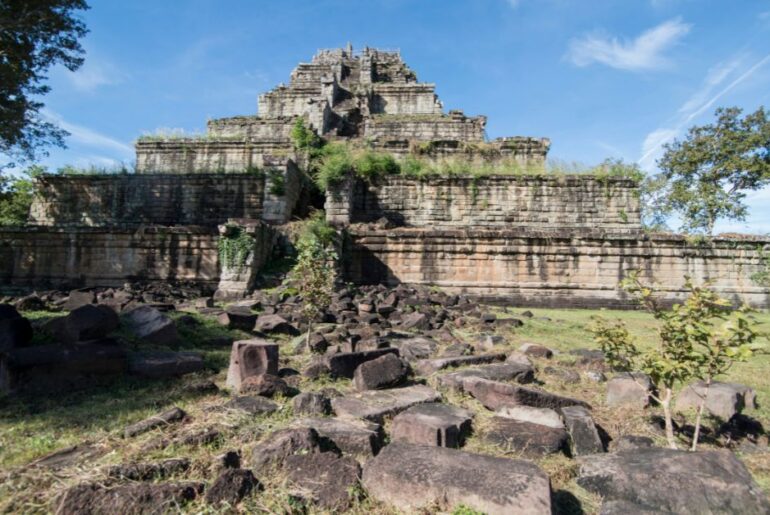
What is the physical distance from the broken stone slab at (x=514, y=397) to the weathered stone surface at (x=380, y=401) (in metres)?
0.40

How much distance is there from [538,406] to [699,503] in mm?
1483

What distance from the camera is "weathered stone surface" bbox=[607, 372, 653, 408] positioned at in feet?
12.5

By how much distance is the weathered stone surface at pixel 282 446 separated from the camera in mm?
2486

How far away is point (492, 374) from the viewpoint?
14.2ft

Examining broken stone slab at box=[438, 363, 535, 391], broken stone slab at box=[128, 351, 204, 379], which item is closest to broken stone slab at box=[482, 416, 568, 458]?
broken stone slab at box=[438, 363, 535, 391]

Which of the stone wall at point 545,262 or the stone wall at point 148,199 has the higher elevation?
the stone wall at point 148,199

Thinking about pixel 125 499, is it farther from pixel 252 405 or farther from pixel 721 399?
pixel 721 399

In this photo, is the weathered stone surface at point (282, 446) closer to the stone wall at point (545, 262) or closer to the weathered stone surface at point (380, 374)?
the weathered stone surface at point (380, 374)

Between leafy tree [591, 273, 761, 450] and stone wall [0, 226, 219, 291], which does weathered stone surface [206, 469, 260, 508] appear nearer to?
leafy tree [591, 273, 761, 450]

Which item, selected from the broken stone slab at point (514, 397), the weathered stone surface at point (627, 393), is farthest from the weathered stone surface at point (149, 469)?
the weathered stone surface at point (627, 393)

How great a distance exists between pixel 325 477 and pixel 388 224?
404 inches

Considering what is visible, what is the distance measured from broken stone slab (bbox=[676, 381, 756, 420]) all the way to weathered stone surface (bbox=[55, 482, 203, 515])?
11.4ft

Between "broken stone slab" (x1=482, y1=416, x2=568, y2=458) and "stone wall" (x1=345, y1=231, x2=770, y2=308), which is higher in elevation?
"stone wall" (x1=345, y1=231, x2=770, y2=308)

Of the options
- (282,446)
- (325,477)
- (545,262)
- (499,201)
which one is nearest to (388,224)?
(499,201)
